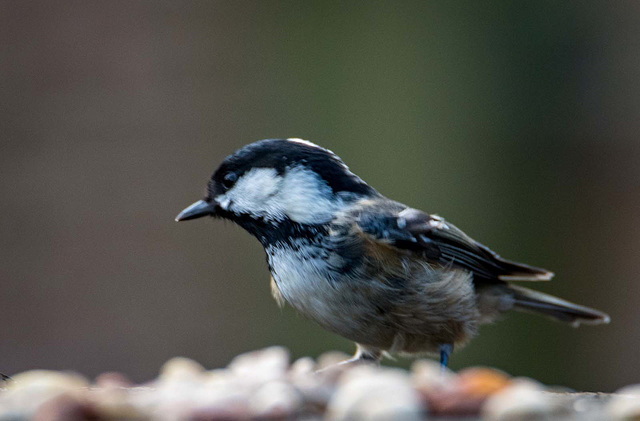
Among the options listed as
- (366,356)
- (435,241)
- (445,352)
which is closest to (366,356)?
(366,356)

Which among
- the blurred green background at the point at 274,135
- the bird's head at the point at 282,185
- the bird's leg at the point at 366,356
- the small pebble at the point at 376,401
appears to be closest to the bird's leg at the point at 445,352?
the bird's leg at the point at 366,356

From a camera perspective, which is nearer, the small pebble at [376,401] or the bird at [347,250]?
the small pebble at [376,401]

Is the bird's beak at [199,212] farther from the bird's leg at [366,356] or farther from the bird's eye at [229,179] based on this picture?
the bird's leg at [366,356]

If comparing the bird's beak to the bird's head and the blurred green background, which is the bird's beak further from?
the blurred green background

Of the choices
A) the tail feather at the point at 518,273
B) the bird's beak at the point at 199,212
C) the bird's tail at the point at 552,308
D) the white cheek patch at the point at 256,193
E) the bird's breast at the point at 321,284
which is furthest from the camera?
the bird's tail at the point at 552,308

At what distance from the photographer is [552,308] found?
7.59 ft

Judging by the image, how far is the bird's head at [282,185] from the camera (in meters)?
1.79

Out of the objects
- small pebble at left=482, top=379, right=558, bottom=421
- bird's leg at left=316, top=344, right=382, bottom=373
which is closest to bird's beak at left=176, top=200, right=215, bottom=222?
bird's leg at left=316, top=344, right=382, bottom=373

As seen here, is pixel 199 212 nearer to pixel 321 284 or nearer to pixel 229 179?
pixel 229 179

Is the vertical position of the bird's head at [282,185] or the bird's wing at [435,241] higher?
the bird's head at [282,185]

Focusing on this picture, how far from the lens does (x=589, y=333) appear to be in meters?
3.67

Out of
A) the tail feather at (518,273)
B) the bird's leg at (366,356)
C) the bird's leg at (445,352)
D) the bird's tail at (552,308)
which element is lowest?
the bird's leg at (366,356)

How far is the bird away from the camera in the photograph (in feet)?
5.67

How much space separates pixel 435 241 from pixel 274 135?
6.65ft
